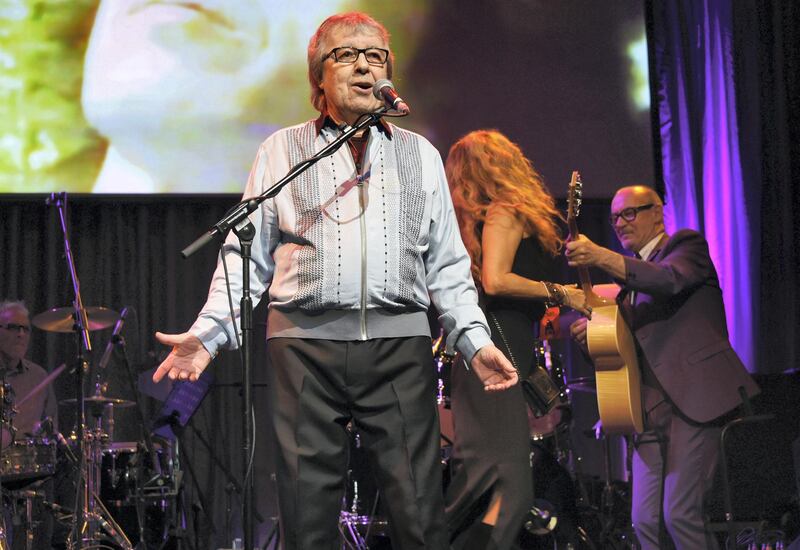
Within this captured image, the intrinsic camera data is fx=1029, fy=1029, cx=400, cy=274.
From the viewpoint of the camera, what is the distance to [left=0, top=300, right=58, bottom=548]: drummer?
244 inches

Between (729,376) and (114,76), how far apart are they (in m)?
3.85

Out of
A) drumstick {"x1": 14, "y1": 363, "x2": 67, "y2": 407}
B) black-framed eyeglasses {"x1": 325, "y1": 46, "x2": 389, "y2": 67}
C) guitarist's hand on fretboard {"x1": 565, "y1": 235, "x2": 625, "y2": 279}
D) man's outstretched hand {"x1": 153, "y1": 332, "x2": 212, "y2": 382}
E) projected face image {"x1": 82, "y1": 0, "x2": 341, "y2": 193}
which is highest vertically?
projected face image {"x1": 82, "y1": 0, "x2": 341, "y2": 193}

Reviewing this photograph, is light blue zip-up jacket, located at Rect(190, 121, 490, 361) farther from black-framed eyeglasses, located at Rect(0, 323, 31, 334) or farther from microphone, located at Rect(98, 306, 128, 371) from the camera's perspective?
black-framed eyeglasses, located at Rect(0, 323, 31, 334)

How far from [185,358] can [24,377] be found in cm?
431

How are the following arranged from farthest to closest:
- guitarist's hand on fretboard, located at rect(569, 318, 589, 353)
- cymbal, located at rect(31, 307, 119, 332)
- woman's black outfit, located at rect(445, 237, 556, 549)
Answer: cymbal, located at rect(31, 307, 119, 332) < guitarist's hand on fretboard, located at rect(569, 318, 589, 353) < woman's black outfit, located at rect(445, 237, 556, 549)

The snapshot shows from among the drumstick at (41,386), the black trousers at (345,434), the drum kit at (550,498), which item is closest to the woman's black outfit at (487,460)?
the black trousers at (345,434)

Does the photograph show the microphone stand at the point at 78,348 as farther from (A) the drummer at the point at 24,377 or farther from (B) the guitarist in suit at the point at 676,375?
(B) the guitarist in suit at the point at 676,375

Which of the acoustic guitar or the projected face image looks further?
the projected face image

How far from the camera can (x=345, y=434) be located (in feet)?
8.31

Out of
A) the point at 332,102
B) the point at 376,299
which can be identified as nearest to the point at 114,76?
the point at 332,102

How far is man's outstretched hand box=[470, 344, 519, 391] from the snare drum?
3516mm

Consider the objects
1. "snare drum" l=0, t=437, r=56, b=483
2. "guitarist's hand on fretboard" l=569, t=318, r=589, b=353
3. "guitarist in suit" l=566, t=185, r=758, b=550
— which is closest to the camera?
"guitarist in suit" l=566, t=185, r=758, b=550

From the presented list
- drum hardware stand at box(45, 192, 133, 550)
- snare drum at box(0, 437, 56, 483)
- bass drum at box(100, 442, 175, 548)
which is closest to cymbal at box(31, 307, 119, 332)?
drum hardware stand at box(45, 192, 133, 550)

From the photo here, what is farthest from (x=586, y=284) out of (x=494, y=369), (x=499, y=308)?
(x=494, y=369)
